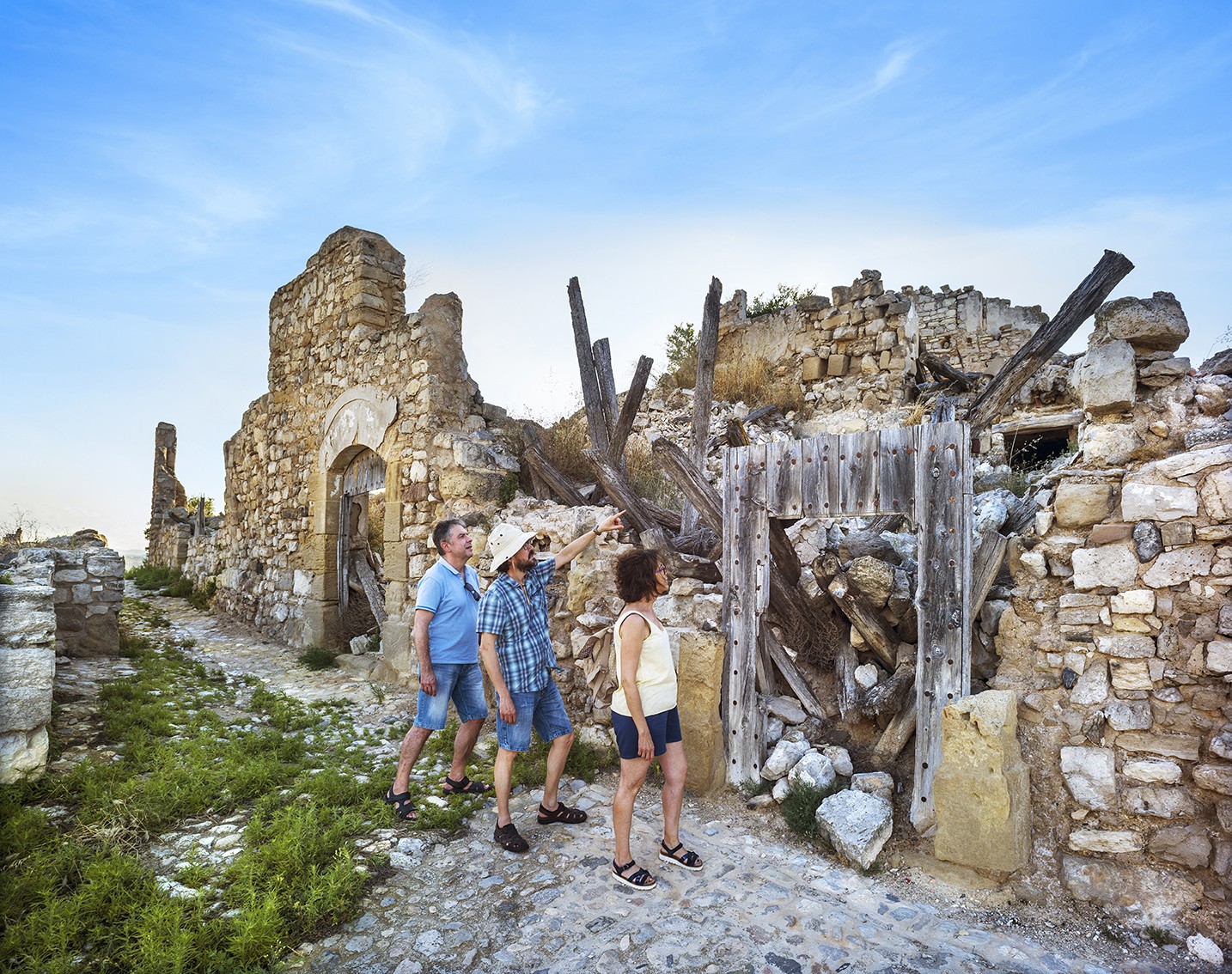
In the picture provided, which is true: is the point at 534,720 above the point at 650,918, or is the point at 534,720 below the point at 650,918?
above

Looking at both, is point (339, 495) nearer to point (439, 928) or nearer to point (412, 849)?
point (412, 849)

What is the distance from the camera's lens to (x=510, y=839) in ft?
12.0

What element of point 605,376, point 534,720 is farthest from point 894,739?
point 605,376

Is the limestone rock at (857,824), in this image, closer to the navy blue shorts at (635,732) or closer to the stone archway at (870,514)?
the stone archway at (870,514)

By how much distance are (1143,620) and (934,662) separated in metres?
0.99

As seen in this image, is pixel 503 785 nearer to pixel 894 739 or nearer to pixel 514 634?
pixel 514 634

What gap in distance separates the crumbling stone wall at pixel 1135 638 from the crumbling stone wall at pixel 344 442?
16.2 feet

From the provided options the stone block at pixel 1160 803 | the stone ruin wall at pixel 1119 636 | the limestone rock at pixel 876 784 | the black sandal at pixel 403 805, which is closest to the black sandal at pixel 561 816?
the black sandal at pixel 403 805

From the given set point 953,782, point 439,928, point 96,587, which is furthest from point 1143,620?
point 96,587

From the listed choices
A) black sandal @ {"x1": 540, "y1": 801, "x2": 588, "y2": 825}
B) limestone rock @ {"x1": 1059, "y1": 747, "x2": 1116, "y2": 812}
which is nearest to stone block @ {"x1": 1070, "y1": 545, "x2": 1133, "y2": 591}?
limestone rock @ {"x1": 1059, "y1": 747, "x2": 1116, "y2": 812}

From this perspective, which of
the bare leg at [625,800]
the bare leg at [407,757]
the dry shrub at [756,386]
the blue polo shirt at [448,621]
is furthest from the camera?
the dry shrub at [756,386]

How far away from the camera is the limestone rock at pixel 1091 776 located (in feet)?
10.6

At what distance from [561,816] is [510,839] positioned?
0.42 meters

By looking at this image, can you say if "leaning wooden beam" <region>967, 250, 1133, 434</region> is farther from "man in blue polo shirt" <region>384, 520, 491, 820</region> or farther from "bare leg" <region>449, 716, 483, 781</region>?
"bare leg" <region>449, 716, 483, 781</region>
